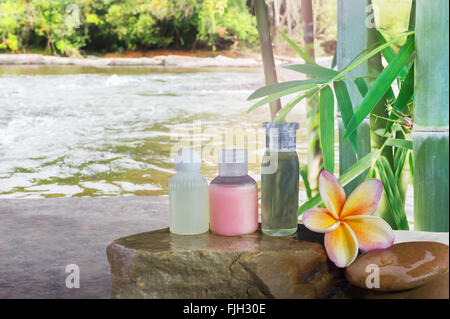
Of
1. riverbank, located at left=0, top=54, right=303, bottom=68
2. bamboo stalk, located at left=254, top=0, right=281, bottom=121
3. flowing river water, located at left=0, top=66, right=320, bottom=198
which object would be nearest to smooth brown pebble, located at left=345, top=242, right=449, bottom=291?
bamboo stalk, located at left=254, top=0, right=281, bottom=121

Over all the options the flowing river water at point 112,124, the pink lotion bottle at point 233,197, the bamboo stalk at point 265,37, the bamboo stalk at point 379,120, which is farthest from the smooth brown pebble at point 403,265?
the flowing river water at point 112,124

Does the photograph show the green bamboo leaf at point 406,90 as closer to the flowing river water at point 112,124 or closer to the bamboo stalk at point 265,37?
the bamboo stalk at point 265,37

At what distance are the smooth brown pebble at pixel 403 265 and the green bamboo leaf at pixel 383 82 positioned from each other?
0.19 metres

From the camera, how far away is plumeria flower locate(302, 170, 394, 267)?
0.63 meters

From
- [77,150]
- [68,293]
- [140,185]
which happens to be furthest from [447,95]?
[77,150]

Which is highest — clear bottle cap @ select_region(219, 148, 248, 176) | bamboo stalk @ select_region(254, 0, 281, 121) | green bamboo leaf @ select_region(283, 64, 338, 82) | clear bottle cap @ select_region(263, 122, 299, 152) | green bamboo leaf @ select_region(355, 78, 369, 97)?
bamboo stalk @ select_region(254, 0, 281, 121)

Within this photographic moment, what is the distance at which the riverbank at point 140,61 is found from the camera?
752cm

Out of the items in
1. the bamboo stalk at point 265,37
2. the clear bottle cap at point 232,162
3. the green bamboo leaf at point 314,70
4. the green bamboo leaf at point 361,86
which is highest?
the bamboo stalk at point 265,37

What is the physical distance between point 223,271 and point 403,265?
210 mm

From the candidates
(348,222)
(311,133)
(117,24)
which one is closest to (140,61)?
(117,24)

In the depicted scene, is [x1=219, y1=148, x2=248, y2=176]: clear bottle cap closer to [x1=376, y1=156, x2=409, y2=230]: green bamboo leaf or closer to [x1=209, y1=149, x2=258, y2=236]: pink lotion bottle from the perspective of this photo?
[x1=209, y1=149, x2=258, y2=236]: pink lotion bottle

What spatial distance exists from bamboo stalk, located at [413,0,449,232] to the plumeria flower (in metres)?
0.06

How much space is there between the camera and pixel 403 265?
601mm
